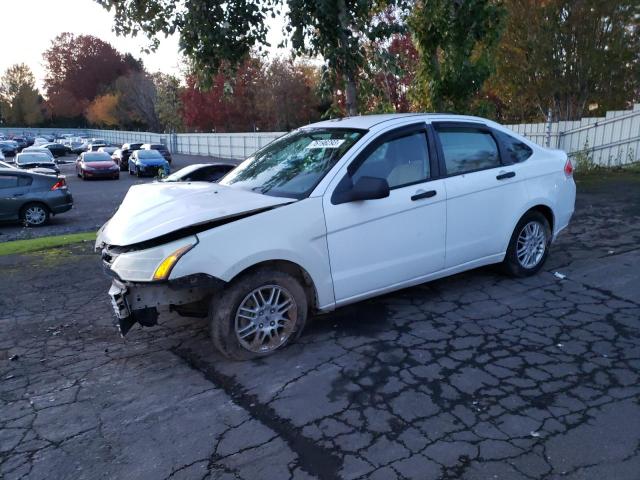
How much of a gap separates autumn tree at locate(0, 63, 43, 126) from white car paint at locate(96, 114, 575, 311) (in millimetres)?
96204

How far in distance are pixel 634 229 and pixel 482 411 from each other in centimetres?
564

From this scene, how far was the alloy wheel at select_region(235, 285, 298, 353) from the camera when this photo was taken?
13.2 feet

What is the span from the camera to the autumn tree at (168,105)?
55.9 m

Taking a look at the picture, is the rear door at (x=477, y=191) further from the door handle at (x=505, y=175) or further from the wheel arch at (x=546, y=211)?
the wheel arch at (x=546, y=211)

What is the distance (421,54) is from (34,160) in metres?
23.5

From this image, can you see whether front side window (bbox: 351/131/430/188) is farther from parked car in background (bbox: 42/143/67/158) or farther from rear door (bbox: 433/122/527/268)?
parked car in background (bbox: 42/143/67/158)

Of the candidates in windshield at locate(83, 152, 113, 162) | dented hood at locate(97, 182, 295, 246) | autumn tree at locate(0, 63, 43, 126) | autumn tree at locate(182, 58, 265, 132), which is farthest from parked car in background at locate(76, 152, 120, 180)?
autumn tree at locate(0, 63, 43, 126)

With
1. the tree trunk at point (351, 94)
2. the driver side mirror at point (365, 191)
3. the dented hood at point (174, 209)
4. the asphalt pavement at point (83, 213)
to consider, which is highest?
the tree trunk at point (351, 94)

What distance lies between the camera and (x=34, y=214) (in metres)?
13.2

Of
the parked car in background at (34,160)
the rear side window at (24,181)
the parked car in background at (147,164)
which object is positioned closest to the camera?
the rear side window at (24,181)

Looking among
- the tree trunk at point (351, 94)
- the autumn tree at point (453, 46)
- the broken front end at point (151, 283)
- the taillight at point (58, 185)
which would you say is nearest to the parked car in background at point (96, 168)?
the taillight at point (58, 185)

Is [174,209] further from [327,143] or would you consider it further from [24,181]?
[24,181]

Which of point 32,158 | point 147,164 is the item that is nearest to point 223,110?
point 147,164

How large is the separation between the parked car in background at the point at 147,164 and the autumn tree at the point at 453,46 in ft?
67.3
